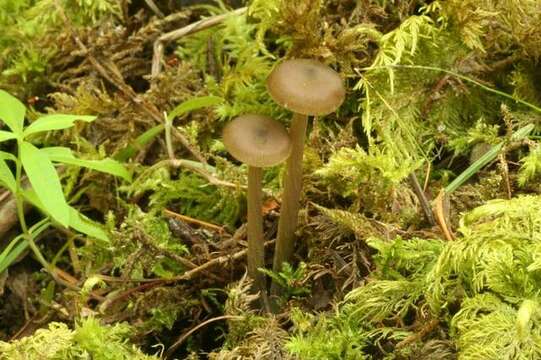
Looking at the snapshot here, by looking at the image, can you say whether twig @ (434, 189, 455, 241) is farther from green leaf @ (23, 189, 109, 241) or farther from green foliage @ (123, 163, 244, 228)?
green leaf @ (23, 189, 109, 241)

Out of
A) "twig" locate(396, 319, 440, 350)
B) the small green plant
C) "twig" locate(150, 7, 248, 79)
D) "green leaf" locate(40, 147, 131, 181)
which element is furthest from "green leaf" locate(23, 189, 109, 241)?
"twig" locate(396, 319, 440, 350)

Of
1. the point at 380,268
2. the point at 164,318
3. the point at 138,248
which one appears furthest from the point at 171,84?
the point at 380,268

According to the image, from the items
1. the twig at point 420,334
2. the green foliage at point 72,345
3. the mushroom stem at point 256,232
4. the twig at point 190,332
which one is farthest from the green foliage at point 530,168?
the green foliage at point 72,345

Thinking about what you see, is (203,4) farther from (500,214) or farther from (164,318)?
(500,214)

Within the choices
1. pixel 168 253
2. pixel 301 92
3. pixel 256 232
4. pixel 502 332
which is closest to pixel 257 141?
pixel 301 92

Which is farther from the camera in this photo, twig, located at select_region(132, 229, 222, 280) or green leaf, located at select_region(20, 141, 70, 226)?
twig, located at select_region(132, 229, 222, 280)

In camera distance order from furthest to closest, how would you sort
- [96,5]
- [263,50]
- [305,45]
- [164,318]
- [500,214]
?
[96,5]
[263,50]
[305,45]
[164,318]
[500,214]

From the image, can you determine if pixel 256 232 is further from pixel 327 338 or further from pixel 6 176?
pixel 6 176
